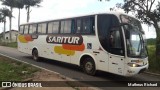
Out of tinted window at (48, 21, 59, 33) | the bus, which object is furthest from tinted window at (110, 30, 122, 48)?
tinted window at (48, 21, 59, 33)

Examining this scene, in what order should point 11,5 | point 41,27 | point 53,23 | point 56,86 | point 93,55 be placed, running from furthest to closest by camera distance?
point 11,5 → point 41,27 → point 53,23 → point 93,55 → point 56,86

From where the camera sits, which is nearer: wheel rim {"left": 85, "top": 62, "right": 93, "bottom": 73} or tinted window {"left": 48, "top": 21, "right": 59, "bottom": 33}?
wheel rim {"left": 85, "top": 62, "right": 93, "bottom": 73}

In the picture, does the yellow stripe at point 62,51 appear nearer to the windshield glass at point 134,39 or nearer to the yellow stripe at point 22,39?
the windshield glass at point 134,39

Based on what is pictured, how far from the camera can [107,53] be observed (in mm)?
12820

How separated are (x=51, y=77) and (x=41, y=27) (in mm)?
7166

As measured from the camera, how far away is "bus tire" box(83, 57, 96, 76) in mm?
13834

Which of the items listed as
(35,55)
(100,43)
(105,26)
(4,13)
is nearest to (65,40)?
(100,43)

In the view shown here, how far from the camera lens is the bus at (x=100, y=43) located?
479 inches

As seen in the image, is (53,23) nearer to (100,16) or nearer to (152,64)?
(100,16)

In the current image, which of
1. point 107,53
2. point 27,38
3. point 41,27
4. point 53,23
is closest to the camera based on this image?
point 107,53

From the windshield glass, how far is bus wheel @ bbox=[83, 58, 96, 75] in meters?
2.44

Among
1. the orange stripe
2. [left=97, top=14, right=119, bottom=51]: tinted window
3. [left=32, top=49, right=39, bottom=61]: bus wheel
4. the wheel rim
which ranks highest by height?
[left=97, top=14, right=119, bottom=51]: tinted window

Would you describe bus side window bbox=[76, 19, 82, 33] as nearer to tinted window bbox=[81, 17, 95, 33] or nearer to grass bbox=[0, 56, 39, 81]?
tinted window bbox=[81, 17, 95, 33]

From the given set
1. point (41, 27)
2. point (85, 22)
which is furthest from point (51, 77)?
point (41, 27)
